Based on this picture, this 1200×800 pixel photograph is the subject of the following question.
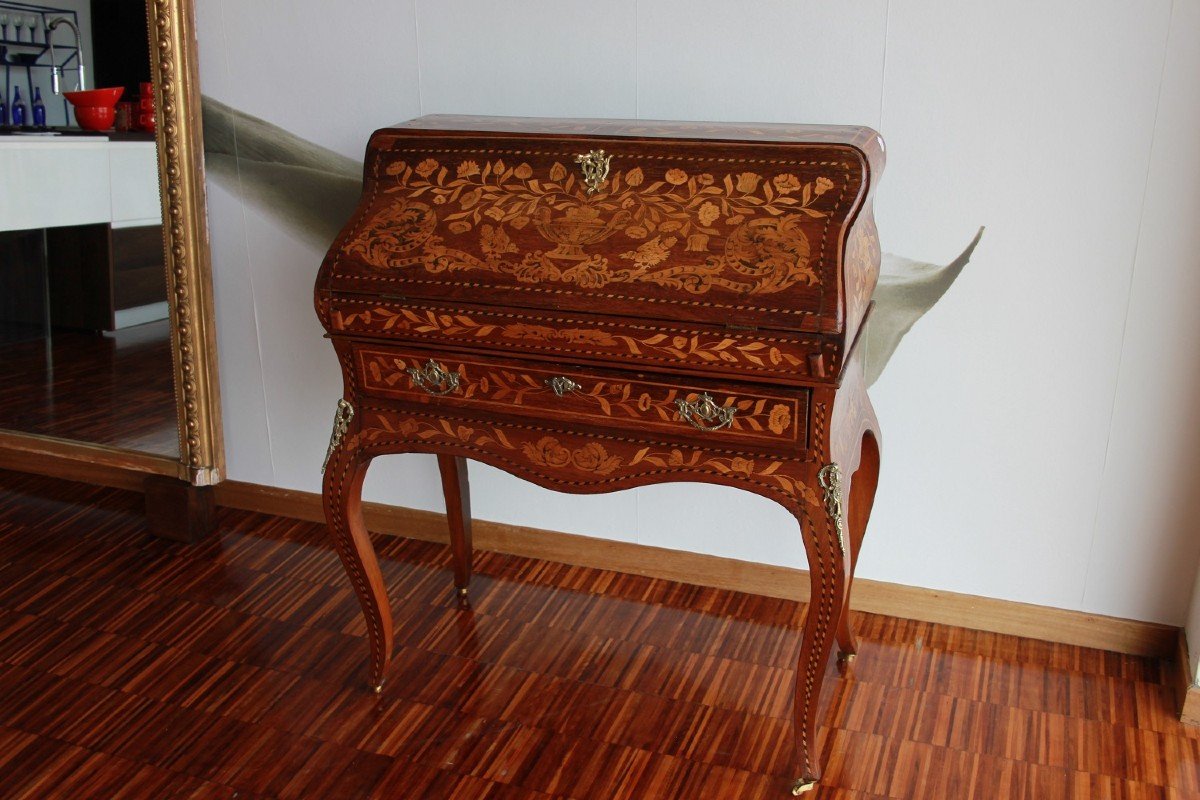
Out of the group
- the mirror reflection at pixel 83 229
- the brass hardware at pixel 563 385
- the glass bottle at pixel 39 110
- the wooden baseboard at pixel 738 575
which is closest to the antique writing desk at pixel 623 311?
the brass hardware at pixel 563 385

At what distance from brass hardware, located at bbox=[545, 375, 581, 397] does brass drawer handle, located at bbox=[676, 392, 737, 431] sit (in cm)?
17

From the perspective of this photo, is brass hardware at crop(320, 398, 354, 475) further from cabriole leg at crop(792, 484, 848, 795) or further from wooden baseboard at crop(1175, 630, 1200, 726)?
wooden baseboard at crop(1175, 630, 1200, 726)

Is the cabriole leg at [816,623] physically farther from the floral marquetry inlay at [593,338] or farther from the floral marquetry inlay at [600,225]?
the floral marquetry inlay at [600,225]

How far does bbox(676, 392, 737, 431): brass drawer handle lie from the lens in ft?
5.62

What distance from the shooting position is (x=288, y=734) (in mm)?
2033

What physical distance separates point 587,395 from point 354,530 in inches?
22.1

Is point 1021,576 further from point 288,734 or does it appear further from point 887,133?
point 288,734

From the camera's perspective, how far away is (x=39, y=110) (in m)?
2.58

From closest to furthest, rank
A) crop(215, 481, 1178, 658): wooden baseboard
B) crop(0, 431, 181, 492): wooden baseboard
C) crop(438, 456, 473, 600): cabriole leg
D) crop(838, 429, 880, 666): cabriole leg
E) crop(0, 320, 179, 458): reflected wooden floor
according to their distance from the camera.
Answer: crop(838, 429, 880, 666): cabriole leg → crop(215, 481, 1178, 658): wooden baseboard → crop(438, 456, 473, 600): cabriole leg → crop(0, 320, 179, 458): reflected wooden floor → crop(0, 431, 181, 492): wooden baseboard

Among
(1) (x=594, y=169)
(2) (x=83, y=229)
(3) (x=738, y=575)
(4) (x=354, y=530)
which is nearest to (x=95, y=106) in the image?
(2) (x=83, y=229)

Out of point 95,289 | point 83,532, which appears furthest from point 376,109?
point 83,532

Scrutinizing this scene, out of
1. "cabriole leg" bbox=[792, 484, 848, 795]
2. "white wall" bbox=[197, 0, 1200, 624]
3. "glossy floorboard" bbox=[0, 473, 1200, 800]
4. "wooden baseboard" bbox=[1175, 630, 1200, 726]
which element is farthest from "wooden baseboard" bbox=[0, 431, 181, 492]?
"wooden baseboard" bbox=[1175, 630, 1200, 726]

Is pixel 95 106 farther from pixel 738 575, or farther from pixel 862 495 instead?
pixel 862 495

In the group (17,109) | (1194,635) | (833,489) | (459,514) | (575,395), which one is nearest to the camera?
(833,489)
